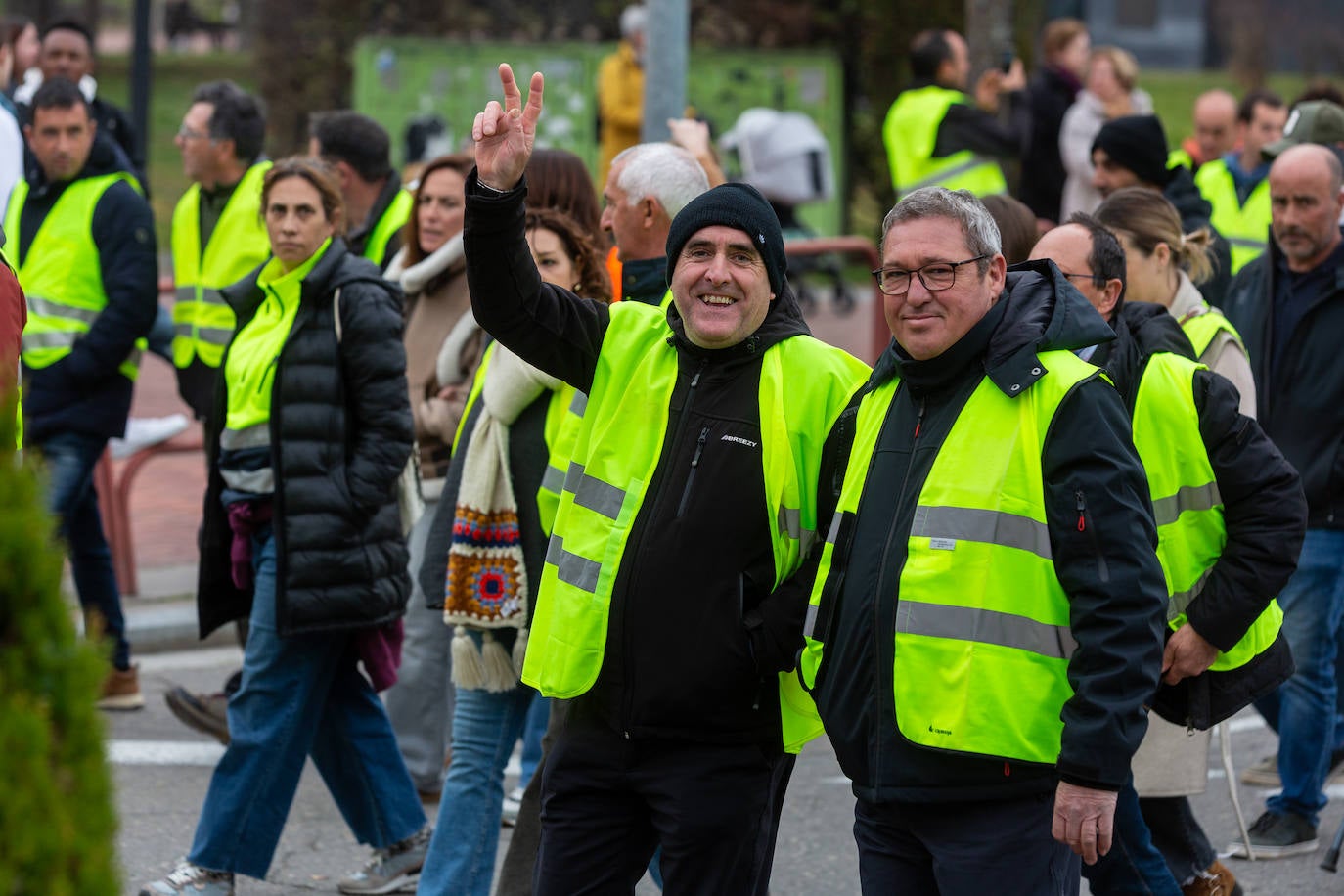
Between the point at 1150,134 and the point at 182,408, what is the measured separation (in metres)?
7.63

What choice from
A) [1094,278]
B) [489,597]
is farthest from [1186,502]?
[489,597]

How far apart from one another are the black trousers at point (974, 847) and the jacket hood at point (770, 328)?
3.03ft

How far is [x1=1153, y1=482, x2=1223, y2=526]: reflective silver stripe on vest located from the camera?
4.15 metres

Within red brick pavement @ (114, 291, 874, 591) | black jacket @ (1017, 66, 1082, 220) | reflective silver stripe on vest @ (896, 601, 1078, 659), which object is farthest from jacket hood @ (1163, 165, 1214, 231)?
red brick pavement @ (114, 291, 874, 591)

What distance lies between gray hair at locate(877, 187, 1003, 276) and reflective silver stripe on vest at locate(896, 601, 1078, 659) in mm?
622

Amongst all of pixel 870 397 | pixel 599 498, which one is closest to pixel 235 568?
pixel 599 498

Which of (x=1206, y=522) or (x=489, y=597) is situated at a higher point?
(x=1206, y=522)

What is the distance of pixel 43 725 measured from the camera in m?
1.80

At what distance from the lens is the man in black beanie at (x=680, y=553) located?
3609mm

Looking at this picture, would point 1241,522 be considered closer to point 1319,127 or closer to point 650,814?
point 650,814

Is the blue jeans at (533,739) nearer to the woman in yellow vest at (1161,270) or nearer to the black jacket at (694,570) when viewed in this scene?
the black jacket at (694,570)

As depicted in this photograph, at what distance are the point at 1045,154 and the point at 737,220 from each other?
6.67 metres

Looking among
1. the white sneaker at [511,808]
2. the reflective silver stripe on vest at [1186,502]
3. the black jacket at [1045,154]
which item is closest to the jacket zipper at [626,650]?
the reflective silver stripe on vest at [1186,502]

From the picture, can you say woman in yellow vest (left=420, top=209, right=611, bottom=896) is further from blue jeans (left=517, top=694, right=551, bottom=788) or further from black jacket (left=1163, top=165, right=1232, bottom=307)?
black jacket (left=1163, top=165, right=1232, bottom=307)
